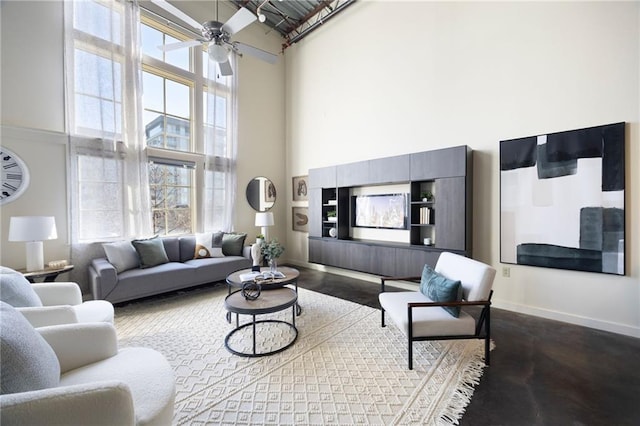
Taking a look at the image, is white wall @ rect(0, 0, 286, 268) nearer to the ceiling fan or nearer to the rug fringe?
the ceiling fan

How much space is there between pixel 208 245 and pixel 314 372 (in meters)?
3.24

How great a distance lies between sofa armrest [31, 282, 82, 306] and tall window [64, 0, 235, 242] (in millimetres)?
1586

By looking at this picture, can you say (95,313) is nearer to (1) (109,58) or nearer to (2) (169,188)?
(2) (169,188)

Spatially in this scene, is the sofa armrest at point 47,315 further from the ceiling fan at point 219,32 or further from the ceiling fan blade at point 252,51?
the ceiling fan blade at point 252,51

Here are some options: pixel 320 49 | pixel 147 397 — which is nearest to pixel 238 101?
pixel 320 49

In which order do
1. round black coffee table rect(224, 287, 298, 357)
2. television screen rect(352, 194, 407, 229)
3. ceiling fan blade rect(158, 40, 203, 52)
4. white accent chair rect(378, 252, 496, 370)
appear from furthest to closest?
television screen rect(352, 194, 407, 229) < ceiling fan blade rect(158, 40, 203, 52) < round black coffee table rect(224, 287, 298, 357) < white accent chair rect(378, 252, 496, 370)

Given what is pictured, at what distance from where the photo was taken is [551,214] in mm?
3125

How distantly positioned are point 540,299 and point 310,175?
4.14m

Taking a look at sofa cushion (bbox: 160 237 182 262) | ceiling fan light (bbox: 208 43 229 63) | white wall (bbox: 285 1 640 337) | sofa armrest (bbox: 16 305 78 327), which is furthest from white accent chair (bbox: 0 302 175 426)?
white wall (bbox: 285 1 640 337)

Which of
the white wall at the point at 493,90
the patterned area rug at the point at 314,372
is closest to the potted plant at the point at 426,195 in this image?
the white wall at the point at 493,90

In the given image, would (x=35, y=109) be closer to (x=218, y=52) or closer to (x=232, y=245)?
(x=218, y=52)

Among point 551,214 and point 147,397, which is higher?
point 551,214

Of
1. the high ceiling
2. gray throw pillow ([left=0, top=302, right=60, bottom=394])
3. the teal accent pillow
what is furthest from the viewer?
the high ceiling

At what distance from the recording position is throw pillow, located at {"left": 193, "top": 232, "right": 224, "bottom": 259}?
4.52m
